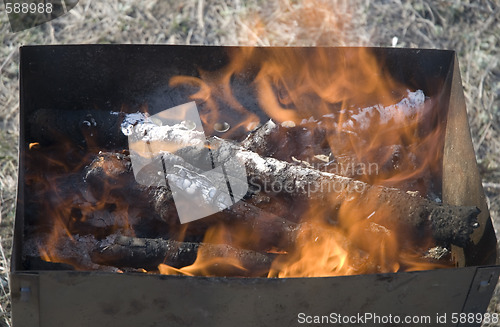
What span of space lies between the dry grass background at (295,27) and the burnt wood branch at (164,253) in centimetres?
209

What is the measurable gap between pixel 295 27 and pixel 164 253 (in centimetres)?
268

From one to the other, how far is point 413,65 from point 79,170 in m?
1.88

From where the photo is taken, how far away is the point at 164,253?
246cm

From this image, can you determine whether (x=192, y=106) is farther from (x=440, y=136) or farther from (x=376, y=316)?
(x=376, y=316)

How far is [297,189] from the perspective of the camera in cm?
263

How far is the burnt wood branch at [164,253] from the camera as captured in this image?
2.44m

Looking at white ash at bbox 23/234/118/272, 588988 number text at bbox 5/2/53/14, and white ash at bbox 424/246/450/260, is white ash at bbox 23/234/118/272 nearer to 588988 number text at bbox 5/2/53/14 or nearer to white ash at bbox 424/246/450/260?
white ash at bbox 424/246/450/260

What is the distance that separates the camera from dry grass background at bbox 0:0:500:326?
14.0 feet

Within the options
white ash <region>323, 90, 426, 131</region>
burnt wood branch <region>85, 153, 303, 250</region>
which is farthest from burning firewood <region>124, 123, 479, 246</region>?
white ash <region>323, 90, 426, 131</region>

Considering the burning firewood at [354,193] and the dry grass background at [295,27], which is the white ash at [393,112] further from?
the dry grass background at [295,27]

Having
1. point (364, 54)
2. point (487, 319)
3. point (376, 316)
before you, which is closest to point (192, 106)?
point (364, 54)

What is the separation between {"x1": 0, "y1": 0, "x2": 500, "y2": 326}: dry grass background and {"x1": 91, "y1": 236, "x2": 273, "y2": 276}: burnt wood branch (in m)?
2.09

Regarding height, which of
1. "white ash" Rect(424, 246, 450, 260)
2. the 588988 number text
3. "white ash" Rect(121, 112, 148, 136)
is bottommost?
the 588988 number text

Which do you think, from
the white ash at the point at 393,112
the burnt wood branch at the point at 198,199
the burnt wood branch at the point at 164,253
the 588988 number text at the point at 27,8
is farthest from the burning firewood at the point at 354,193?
the 588988 number text at the point at 27,8
